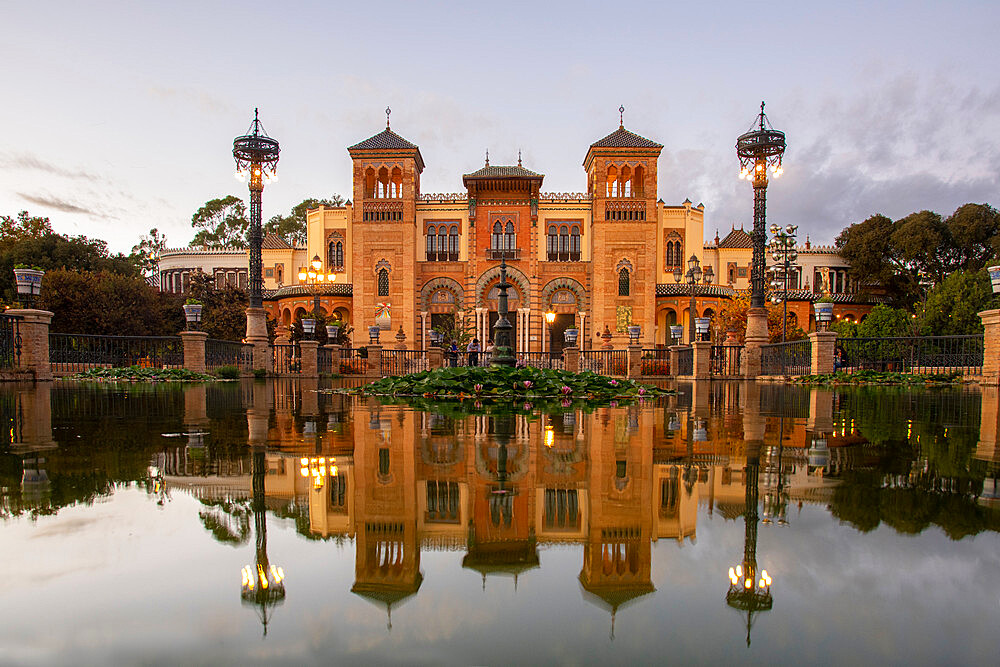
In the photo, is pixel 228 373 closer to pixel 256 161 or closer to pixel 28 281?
A: pixel 28 281

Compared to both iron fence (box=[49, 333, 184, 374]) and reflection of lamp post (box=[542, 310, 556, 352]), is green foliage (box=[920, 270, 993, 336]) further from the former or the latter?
iron fence (box=[49, 333, 184, 374])

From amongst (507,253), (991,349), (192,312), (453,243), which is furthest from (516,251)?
(991,349)

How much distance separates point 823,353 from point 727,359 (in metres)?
4.95

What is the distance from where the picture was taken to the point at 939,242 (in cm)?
4309

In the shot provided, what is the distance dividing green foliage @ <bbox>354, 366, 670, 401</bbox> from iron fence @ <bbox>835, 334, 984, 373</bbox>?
9102 mm

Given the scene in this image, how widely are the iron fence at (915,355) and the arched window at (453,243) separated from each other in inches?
1033

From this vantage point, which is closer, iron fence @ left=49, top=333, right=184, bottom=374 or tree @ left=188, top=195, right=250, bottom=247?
iron fence @ left=49, top=333, right=184, bottom=374

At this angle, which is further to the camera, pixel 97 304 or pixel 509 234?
pixel 509 234

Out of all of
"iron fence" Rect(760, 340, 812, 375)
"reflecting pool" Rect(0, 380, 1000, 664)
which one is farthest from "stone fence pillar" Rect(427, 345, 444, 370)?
"reflecting pool" Rect(0, 380, 1000, 664)

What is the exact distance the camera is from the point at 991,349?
476 inches

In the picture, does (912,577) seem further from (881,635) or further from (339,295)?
(339,295)

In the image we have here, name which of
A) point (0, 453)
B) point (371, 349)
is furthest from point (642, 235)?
point (0, 453)

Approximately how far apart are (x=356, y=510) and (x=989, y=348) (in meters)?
14.5

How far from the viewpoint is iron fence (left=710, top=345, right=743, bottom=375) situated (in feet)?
63.8
